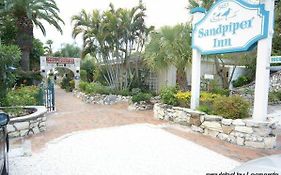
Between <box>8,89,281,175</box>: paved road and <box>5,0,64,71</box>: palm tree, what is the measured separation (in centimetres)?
1134

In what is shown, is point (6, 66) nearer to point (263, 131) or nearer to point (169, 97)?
point (169, 97)

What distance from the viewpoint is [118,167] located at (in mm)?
4703

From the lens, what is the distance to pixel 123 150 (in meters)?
5.70

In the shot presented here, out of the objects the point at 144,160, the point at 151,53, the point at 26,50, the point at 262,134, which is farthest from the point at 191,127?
the point at 26,50

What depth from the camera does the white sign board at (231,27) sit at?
618 cm

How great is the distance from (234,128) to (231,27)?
2.88 metres

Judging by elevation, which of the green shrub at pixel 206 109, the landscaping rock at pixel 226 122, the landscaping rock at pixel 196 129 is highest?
the green shrub at pixel 206 109

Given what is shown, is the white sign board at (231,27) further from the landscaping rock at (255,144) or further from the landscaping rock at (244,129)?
the landscaping rock at (255,144)

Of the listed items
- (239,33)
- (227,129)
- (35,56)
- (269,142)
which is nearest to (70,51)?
(35,56)

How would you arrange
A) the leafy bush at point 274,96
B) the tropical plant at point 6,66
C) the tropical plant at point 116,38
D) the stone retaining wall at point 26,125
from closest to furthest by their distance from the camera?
the stone retaining wall at point 26,125 → the tropical plant at point 6,66 → the leafy bush at point 274,96 → the tropical plant at point 116,38

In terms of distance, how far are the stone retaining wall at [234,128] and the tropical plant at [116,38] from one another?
26.2 feet

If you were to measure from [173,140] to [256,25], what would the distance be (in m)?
3.76

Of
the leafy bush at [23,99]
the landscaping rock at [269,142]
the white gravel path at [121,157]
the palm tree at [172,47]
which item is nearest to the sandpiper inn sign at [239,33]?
the landscaping rock at [269,142]

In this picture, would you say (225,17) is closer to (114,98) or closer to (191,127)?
(191,127)
